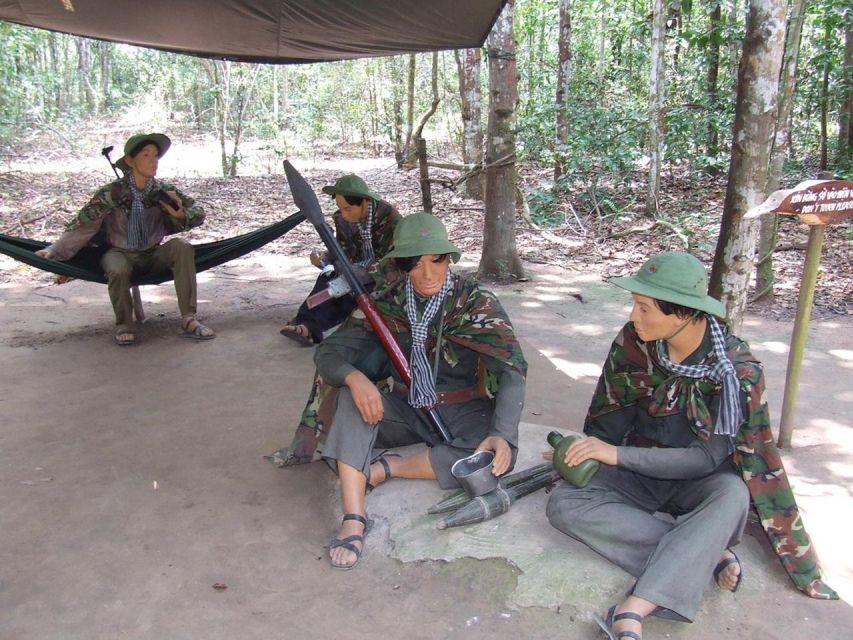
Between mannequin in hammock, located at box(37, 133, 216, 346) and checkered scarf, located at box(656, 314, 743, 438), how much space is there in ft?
9.81

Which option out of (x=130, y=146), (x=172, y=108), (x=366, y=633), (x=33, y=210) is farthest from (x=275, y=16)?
(x=172, y=108)

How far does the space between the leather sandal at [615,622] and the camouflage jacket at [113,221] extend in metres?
3.35

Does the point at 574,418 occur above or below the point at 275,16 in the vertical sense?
below

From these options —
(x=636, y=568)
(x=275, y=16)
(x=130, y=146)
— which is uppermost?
(x=275, y=16)

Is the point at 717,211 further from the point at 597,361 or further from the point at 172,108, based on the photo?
the point at 172,108

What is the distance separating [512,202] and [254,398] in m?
2.54

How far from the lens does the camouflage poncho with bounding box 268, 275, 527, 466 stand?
224cm

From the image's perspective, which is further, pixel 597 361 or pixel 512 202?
pixel 512 202

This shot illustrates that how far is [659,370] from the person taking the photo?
1.97m

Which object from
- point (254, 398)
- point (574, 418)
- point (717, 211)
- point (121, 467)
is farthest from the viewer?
point (717, 211)

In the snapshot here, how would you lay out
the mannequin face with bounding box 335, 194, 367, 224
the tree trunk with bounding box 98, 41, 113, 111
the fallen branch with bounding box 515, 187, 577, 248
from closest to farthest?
the mannequin face with bounding box 335, 194, 367, 224 < the fallen branch with bounding box 515, 187, 577, 248 < the tree trunk with bounding box 98, 41, 113, 111

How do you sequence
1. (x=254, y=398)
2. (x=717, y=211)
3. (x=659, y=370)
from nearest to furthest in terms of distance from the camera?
(x=659, y=370)
(x=254, y=398)
(x=717, y=211)

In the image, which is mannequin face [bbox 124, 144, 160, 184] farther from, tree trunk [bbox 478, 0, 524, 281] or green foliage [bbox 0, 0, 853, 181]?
green foliage [bbox 0, 0, 853, 181]

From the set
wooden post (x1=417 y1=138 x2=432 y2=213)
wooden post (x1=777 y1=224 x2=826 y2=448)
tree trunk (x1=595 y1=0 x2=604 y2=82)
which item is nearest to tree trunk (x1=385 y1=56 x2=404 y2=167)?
tree trunk (x1=595 y1=0 x2=604 y2=82)
